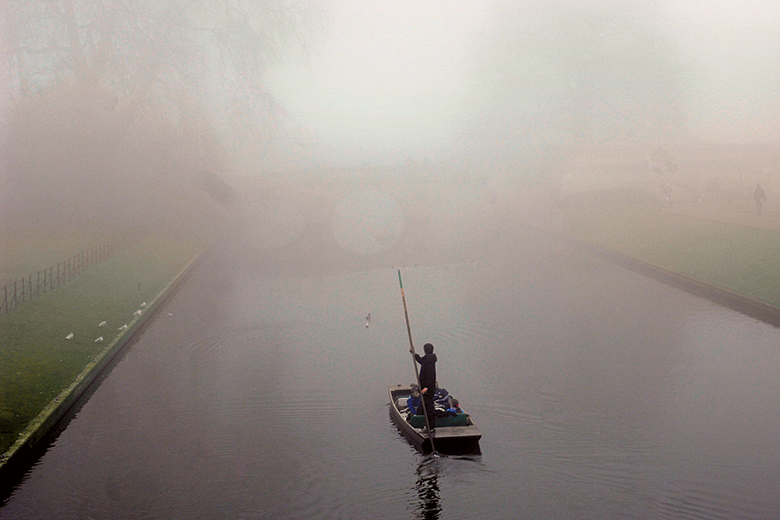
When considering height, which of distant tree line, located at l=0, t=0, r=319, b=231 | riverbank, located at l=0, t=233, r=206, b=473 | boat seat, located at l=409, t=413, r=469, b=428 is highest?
distant tree line, located at l=0, t=0, r=319, b=231

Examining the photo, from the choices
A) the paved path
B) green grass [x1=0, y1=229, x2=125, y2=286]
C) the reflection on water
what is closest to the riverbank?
green grass [x1=0, y1=229, x2=125, y2=286]

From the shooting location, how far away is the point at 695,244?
113 feet

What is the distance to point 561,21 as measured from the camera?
Result: 68.8 meters

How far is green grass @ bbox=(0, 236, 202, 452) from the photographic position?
1555 centimetres

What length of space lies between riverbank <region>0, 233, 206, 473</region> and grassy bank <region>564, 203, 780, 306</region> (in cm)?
2196

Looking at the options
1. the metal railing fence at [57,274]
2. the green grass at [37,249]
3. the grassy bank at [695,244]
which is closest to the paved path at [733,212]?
the grassy bank at [695,244]

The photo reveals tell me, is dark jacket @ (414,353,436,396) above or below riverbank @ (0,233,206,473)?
below

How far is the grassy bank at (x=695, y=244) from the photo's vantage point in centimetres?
2781

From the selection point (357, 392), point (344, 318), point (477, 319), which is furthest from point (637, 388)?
point (344, 318)

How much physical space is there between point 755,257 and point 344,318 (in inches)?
679

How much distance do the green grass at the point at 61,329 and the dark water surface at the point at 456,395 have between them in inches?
39.6

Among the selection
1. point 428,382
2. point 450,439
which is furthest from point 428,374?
point 450,439

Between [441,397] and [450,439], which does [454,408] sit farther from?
[450,439]

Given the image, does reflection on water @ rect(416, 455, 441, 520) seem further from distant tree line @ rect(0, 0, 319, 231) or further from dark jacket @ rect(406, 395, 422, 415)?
distant tree line @ rect(0, 0, 319, 231)
